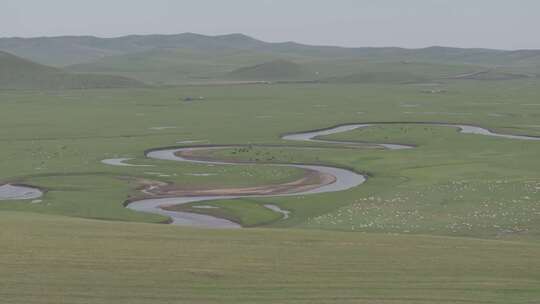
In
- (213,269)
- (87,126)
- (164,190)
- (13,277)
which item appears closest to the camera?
(13,277)

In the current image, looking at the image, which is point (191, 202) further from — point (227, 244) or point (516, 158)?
point (516, 158)

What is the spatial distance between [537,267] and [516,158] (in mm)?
47647

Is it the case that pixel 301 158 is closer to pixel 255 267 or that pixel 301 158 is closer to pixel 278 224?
pixel 278 224

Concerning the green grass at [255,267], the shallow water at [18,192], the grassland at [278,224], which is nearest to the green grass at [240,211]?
the grassland at [278,224]

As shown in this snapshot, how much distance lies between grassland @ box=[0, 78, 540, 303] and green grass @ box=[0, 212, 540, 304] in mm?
68

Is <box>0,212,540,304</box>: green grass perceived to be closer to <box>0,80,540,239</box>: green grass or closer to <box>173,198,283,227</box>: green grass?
<box>0,80,540,239</box>: green grass

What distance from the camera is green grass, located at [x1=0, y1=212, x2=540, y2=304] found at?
25.7 meters

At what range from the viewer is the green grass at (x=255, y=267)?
25719 millimetres

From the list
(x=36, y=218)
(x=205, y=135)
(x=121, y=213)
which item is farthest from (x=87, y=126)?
(x=36, y=218)

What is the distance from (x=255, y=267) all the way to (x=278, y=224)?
61.7 ft

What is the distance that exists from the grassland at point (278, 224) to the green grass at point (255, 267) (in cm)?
7

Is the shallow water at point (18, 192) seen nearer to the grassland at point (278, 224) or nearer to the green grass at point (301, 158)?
the grassland at point (278, 224)

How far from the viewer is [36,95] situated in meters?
186

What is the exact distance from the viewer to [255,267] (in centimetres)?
2948
